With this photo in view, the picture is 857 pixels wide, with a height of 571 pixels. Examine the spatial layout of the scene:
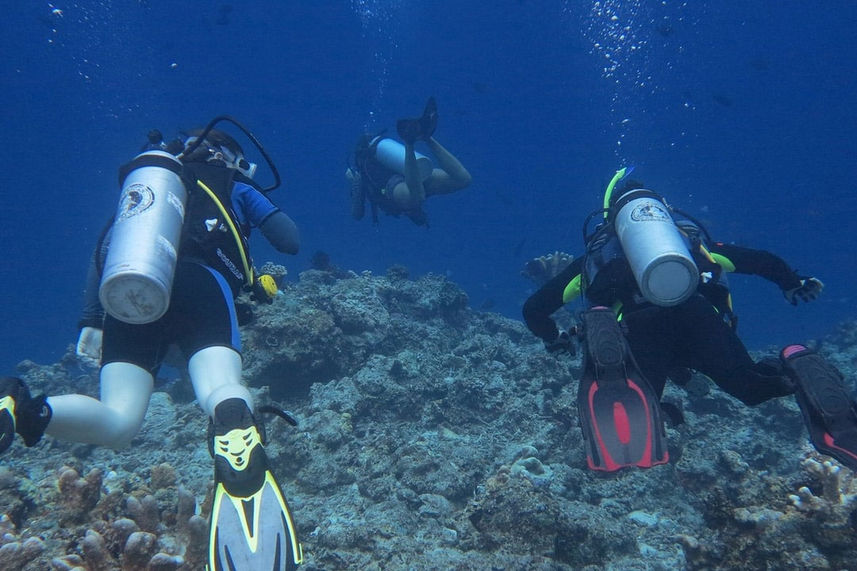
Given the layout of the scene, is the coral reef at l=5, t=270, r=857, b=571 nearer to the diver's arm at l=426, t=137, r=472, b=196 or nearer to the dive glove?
the dive glove

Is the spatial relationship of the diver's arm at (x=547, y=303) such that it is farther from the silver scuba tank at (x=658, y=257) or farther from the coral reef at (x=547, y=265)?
the coral reef at (x=547, y=265)

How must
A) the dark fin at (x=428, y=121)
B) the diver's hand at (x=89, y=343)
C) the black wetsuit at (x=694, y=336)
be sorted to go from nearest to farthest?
the black wetsuit at (x=694, y=336) → the diver's hand at (x=89, y=343) → the dark fin at (x=428, y=121)

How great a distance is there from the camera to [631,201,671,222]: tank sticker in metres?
3.74

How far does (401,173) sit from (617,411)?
32.2 ft

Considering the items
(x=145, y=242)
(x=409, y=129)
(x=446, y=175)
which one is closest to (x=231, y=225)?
(x=145, y=242)

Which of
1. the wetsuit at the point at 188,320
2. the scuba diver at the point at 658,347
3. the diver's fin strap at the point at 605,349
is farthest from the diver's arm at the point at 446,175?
the diver's fin strap at the point at 605,349

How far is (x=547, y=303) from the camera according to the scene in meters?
4.52

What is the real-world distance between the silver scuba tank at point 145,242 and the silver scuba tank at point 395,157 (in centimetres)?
881

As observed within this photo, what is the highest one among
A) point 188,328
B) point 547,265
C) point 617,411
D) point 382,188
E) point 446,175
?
point 446,175

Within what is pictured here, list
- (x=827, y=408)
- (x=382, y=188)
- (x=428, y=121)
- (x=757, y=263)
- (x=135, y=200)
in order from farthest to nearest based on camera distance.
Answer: (x=382, y=188), (x=428, y=121), (x=757, y=263), (x=135, y=200), (x=827, y=408)

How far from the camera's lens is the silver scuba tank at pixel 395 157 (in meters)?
12.0

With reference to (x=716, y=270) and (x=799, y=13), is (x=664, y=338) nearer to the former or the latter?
(x=716, y=270)

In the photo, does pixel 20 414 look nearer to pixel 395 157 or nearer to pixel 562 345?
pixel 562 345

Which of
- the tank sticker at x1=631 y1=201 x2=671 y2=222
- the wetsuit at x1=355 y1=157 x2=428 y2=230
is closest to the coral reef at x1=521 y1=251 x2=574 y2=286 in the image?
the wetsuit at x1=355 y1=157 x2=428 y2=230
